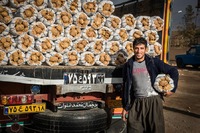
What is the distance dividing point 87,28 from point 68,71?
105cm

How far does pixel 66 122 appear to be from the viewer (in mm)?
3945

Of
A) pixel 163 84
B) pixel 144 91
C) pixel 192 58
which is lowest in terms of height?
pixel 144 91

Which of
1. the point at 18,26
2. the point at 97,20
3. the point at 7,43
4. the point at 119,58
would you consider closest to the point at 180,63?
the point at 119,58

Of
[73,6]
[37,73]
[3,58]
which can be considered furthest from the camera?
[73,6]

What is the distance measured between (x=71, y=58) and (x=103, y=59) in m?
0.59

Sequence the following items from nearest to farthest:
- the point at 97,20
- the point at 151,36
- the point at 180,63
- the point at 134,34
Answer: the point at 97,20 < the point at 134,34 < the point at 151,36 < the point at 180,63

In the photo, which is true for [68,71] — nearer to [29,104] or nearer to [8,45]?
[29,104]

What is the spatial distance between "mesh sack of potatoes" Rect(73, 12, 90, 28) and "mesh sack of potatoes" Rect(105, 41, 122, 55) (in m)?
0.54

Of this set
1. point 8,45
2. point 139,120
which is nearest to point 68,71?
point 8,45

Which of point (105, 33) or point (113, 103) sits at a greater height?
point (105, 33)

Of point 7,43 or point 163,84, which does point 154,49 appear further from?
point 7,43

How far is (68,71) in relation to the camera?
12.8 ft

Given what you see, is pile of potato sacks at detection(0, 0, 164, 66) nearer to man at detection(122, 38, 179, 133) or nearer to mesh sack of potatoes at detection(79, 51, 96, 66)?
mesh sack of potatoes at detection(79, 51, 96, 66)

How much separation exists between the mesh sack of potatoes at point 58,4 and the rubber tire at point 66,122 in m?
1.76
